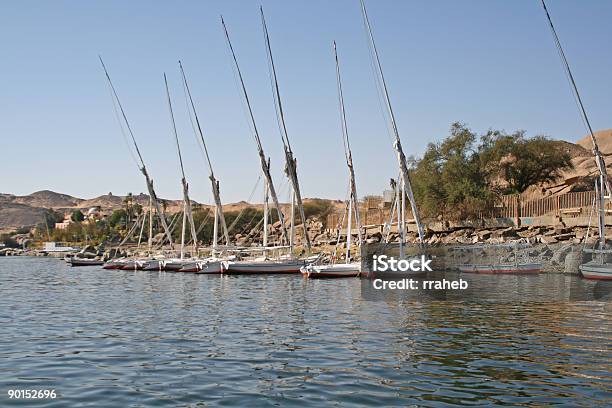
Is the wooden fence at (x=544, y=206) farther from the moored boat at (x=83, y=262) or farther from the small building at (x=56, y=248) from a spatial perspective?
the small building at (x=56, y=248)

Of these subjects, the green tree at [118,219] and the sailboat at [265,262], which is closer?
the sailboat at [265,262]

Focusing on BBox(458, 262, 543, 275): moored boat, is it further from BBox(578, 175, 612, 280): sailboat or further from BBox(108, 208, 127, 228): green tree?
BBox(108, 208, 127, 228): green tree

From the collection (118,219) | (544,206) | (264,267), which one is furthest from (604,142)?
(118,219)

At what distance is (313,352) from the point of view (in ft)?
60.6

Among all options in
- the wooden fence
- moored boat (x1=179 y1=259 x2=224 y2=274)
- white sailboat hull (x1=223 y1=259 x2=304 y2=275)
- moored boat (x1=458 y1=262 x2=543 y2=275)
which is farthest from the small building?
moored boat (x1=458 y1=262 x2=543 y2=275)

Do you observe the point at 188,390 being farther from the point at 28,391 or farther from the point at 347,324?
the point at 347,324

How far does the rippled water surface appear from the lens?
1398 cm

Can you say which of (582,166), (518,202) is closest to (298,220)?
(582,166)

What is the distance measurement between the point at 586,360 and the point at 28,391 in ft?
41.3

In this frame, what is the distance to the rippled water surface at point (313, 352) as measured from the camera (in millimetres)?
13984

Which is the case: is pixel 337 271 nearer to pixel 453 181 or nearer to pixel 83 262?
pixel 453 181

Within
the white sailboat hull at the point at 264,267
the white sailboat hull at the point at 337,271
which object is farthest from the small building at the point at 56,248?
the white sailboat hull at the point at 337,271

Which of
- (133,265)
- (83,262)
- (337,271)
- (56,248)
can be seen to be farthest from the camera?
(56,248)

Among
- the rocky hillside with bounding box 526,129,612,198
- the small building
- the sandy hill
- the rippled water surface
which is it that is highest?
the sandy hill
